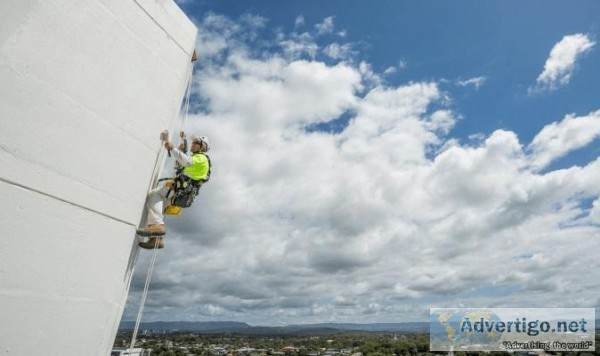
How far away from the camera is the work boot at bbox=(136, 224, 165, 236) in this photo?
5494 millimetres

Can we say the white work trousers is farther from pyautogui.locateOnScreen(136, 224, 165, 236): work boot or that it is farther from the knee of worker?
pyautogui.locateOnScreen(136, 224, 165, 236): work boot

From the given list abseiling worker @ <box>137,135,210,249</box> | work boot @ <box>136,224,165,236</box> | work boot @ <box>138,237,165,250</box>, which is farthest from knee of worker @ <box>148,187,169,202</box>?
work boot @ <box>138,237,165,250</box>

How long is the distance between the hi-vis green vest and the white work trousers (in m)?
0.52

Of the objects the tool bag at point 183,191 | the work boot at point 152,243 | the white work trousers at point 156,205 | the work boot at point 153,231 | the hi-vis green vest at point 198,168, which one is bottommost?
the work boot at point 152,243

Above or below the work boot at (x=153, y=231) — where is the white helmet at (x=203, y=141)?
above

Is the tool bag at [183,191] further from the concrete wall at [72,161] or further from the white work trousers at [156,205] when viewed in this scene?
the concrete wall at [72,161]

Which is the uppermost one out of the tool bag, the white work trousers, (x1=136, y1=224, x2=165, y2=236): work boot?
the tool bag

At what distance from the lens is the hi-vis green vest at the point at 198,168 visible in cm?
632

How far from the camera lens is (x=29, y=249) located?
4.08m

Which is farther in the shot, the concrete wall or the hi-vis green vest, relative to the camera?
the hi-vis green vest

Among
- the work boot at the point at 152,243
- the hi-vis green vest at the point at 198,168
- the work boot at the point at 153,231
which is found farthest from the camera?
the hi-vis green vest at the point at 198,168

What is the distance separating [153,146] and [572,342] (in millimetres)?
45607

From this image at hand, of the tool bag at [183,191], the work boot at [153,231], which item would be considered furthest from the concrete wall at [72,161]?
the tool bag at [183,191]

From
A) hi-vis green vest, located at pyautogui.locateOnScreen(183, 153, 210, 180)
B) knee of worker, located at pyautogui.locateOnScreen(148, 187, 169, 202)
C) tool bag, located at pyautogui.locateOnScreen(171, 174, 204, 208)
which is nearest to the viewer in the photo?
knee of worker, located at pyautogui.locateOnScreen(148, 187, 169, 202)
